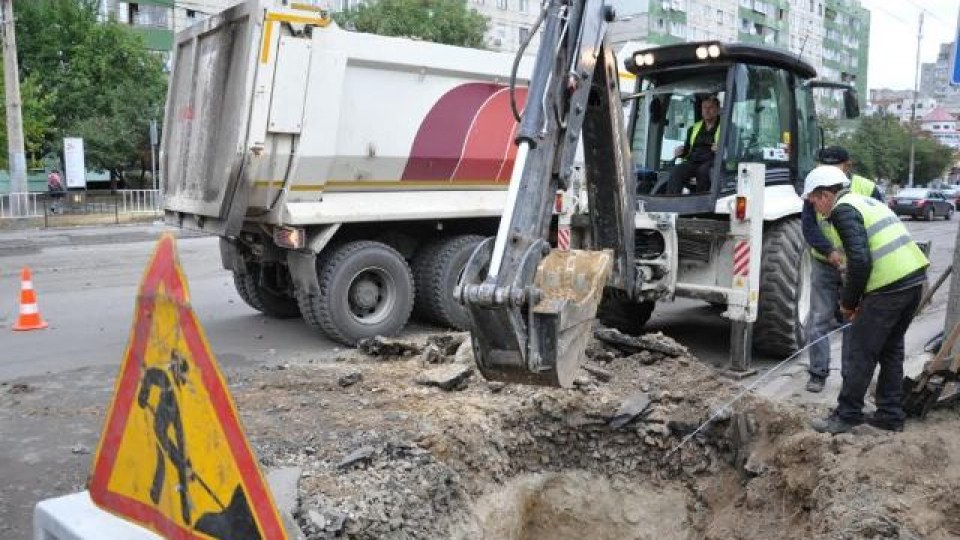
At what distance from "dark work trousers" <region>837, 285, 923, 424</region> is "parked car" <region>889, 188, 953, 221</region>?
2820 cm

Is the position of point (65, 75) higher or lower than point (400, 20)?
lower

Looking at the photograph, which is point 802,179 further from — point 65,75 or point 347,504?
point 65,75

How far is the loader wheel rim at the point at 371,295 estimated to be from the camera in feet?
25.3

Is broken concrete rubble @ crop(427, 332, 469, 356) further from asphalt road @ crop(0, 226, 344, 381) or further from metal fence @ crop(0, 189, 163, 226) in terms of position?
metal fence @ crop(0, 189, 163, 226)

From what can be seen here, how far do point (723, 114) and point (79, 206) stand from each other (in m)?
20.5

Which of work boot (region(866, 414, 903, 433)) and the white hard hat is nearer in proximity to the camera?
work boot (region(866, 414, 903, 433))

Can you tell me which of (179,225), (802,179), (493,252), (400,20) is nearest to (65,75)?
(400,20)

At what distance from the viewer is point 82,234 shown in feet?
61.9

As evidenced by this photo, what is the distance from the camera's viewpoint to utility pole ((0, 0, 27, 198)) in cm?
1991

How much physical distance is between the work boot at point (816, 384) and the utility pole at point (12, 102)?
20231mm

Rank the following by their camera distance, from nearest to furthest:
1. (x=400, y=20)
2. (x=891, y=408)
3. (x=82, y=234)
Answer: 1. (x=891, y=408)
2. (x=82, y=234)
3. (x=400, y=20)

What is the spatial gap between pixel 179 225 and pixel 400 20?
27089 millimetres

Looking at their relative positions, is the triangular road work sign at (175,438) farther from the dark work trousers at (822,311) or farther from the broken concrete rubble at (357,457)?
the dark work trousers at (822,311)

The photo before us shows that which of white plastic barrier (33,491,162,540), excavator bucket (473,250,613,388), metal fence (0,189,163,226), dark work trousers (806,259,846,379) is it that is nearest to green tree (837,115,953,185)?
metal fence (0,189,163,226)
